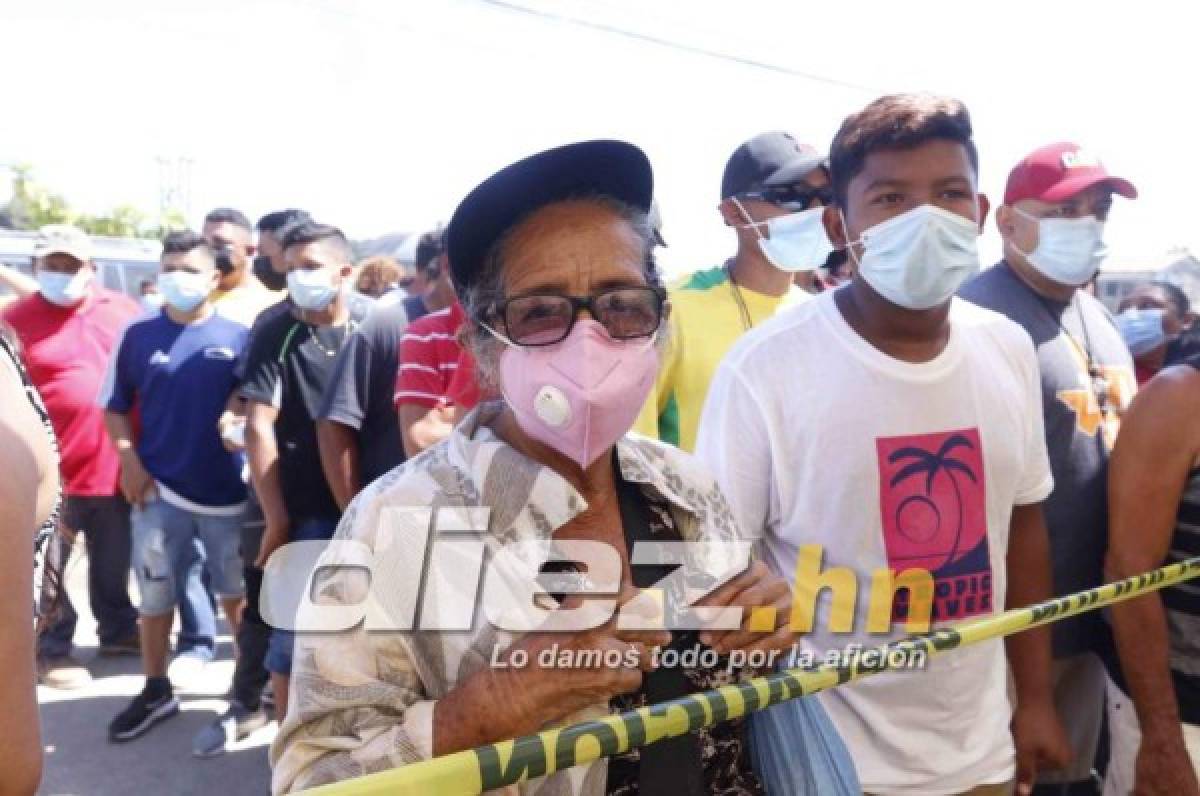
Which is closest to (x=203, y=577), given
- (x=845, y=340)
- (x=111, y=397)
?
(x=111, y=397)

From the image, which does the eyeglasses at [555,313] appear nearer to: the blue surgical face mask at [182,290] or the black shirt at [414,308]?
the black shirt at [414,308]

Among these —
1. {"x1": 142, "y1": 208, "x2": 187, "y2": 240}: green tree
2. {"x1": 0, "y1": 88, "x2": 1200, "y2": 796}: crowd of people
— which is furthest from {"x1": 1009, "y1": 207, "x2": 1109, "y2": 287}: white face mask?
{"x1": 142, "y1": 208, "x2": 187, "y2": 240}: green tree

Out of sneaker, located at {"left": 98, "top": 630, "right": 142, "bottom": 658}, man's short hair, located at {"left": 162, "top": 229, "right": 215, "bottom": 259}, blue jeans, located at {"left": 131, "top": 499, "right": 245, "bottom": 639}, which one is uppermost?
man's short hair, located at {"left": 162, "top": 229, "right": 215, "bottom": 259}

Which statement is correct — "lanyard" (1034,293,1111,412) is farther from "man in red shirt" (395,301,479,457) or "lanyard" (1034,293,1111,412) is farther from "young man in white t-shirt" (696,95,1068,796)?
"man in red shirt" (395,301,479,457)

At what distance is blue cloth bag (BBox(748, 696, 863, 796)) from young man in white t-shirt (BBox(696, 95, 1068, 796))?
0.46 metres

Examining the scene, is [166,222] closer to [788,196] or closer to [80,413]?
[80,413]

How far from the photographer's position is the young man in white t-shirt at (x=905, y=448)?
1.87 meters

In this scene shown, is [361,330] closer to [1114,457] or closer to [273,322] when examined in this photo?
[273,322]

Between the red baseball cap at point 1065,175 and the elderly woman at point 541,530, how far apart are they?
208cm

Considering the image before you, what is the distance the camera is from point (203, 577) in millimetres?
4988

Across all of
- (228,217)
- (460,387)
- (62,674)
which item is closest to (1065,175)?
(460,387)

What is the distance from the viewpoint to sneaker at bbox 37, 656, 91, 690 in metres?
4.83

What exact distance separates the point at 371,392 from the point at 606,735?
2627 mm

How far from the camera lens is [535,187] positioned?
1.37 meters
